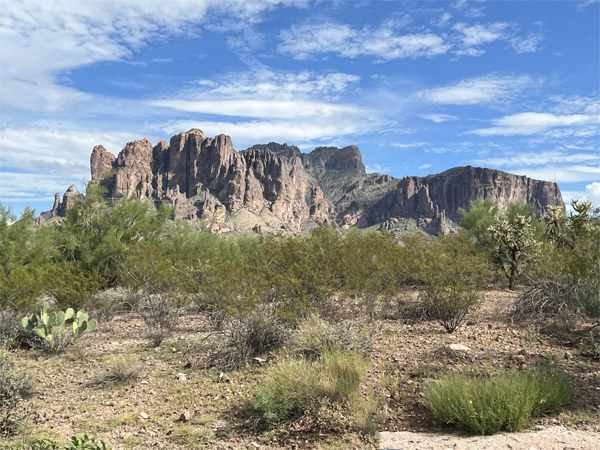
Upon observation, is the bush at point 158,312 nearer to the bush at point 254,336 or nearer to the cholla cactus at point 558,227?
the bush at point 254,336

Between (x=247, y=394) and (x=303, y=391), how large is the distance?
Answer: 1342 millimetres

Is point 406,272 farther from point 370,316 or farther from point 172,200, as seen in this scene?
point 172,200

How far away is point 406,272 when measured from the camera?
1363 cm

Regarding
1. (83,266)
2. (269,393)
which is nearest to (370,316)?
(269,393)

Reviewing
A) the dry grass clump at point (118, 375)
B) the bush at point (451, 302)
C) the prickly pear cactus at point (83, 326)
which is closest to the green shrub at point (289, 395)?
the dry grass clump at point (118, 375)

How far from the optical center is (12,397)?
19.0 ft

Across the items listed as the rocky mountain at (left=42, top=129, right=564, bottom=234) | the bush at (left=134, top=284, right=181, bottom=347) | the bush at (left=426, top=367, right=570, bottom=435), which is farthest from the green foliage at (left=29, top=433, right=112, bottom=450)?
the rocky mountain at (left=42, top=129, right=564, bottom=234)

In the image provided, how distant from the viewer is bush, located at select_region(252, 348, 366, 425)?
5.27m

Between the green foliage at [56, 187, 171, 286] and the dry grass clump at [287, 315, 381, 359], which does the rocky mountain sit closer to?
the green foliage at [56, 187, 171, 286]

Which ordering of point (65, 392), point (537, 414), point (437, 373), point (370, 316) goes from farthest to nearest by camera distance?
point (370, 316) < point (65, 392) < point (437, 373) < point (537, 414)

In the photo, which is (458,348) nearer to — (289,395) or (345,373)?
(345,373)

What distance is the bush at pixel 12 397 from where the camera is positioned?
17.6 feet

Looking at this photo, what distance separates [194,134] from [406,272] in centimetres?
15840

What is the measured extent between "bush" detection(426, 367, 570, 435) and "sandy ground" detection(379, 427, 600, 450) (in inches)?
6.1
